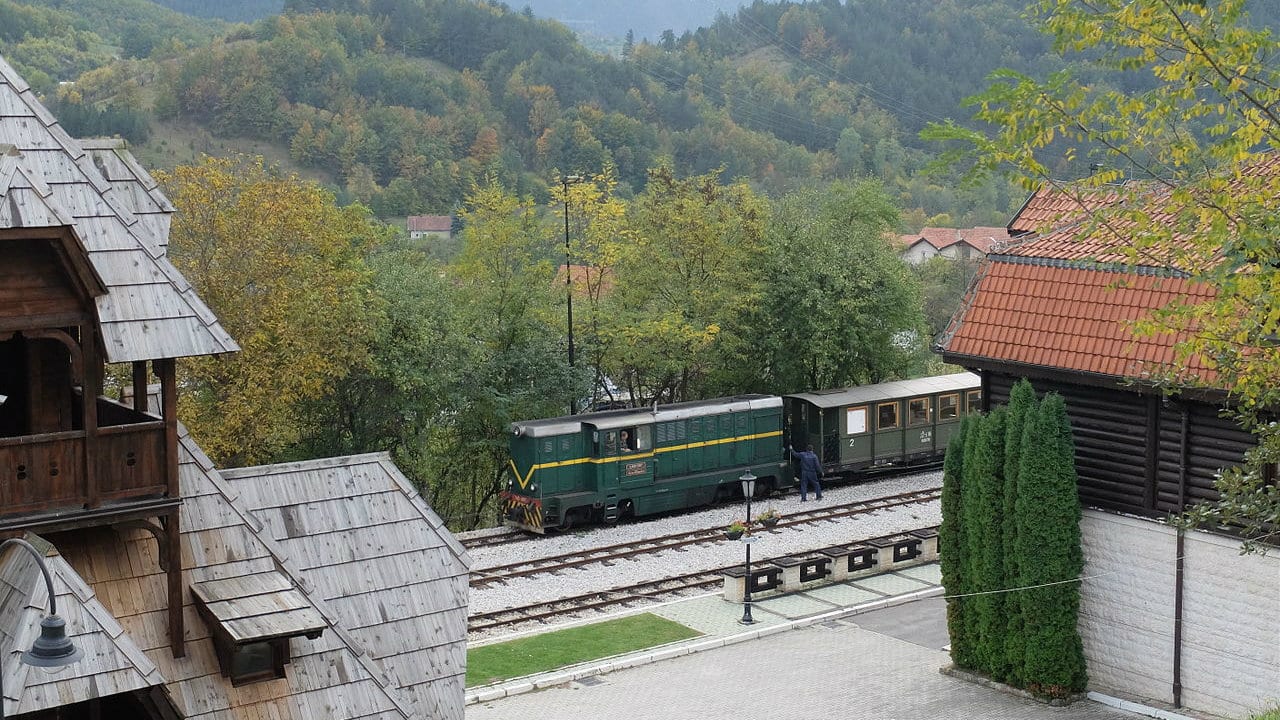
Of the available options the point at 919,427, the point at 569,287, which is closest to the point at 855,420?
the point at 919,427

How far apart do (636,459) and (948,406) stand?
435 inches

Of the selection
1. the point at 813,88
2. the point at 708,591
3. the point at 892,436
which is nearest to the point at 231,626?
the point at 708,591

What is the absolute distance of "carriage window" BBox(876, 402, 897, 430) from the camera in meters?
37.6

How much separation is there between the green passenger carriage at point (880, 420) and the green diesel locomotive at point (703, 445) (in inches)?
1.1

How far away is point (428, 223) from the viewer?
91.3 m

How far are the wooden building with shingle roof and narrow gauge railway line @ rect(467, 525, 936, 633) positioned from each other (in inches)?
512

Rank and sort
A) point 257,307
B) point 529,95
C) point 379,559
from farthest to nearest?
point 529,95
point 257,307
point 379,559

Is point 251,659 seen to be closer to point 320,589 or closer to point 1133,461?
point 320,589

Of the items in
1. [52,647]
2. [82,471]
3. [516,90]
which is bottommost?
[52,647]

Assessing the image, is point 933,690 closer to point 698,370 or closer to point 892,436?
point 892,436

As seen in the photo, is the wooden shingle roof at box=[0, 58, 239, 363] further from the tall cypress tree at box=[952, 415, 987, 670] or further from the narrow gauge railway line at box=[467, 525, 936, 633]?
the narrow gauge railway line at box=[467, 525, 936, 633]

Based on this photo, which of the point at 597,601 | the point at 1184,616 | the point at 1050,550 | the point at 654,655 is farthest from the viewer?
the point at 597,601

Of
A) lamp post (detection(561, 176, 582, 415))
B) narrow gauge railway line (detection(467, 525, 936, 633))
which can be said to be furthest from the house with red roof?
lamp post (detection(561, 176, 582, 415))

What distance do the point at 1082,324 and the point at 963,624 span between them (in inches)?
204
